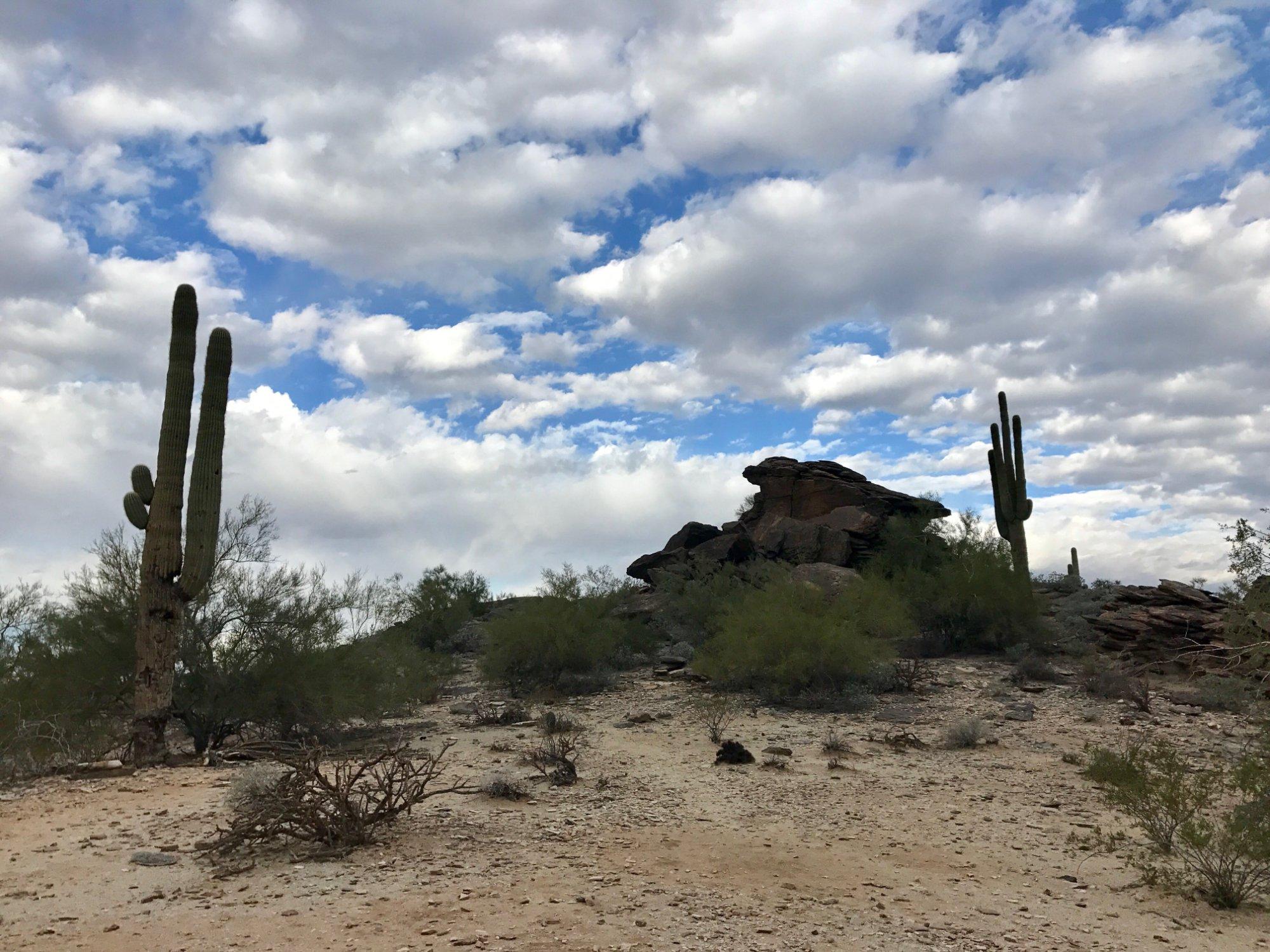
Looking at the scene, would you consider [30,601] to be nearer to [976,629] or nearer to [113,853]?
[113,853]

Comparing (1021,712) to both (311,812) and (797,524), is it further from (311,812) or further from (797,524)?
(797,524)

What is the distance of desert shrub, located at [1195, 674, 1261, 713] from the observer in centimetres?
834

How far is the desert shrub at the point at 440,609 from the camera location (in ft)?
99.8

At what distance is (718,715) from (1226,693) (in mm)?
6779

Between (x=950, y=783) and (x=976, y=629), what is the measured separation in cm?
1267

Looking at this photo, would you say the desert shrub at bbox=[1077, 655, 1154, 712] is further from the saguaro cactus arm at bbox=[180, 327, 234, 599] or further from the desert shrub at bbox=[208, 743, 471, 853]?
the saguaro cactus arm at bbox=[180, 327, 234, 599]

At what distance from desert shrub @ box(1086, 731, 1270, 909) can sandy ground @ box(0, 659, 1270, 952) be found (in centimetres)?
25

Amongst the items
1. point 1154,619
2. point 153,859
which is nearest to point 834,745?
point 153,859

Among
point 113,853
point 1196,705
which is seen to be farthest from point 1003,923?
point 1196,705

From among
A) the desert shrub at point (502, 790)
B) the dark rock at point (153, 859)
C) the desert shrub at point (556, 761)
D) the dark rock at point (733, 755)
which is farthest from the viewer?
the dark rock at point (733, 755)

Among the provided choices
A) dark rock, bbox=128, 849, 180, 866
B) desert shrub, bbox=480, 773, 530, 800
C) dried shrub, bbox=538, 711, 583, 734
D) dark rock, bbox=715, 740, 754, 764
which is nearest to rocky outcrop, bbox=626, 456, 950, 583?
dried shrub, bbox=538, 711, 583, 734

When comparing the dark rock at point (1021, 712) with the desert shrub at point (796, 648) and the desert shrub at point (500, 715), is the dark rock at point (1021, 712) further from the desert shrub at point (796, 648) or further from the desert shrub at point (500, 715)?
the desert shrub at point (500, 715)

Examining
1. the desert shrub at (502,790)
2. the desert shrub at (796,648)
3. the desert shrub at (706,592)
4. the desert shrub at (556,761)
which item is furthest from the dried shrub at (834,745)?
the desert shrub at (706,592)

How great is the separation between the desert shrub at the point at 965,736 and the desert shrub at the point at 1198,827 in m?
4.85
